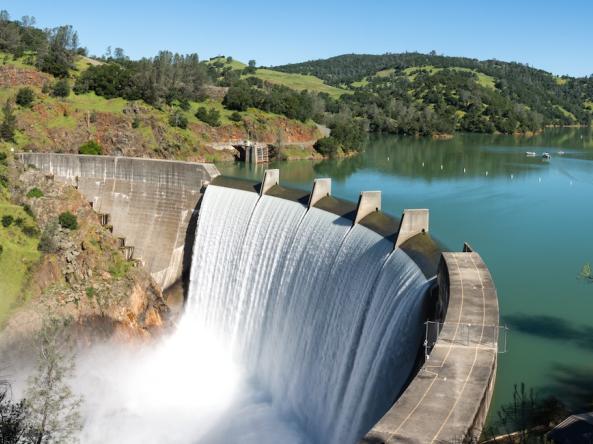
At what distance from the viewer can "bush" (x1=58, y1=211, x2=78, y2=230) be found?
95.1ft

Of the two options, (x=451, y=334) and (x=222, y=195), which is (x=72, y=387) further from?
(x=451, y=334)

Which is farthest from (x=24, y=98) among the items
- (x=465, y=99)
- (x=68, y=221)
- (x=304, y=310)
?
(x=465, y=99)

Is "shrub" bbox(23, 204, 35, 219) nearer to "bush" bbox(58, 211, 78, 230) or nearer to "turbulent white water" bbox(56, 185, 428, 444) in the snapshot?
"bush" bbox(58, 211, 78, 230)

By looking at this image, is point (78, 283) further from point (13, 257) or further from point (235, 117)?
point (235, 117)

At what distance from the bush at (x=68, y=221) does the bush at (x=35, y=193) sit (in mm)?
2228

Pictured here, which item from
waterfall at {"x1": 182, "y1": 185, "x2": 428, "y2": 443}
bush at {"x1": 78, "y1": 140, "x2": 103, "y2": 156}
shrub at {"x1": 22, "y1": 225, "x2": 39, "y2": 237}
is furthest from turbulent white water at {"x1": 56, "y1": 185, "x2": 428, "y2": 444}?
bush at {"x1": 78, "y1": 140, "x2": 103, "y2": 156}

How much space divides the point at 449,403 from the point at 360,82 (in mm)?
153131

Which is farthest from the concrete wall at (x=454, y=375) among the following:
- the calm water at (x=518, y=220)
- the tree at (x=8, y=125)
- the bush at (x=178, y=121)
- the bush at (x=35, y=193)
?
the bush at (x=178, y=121)

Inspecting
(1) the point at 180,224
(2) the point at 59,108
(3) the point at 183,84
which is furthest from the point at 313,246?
(3) the point at 183,84

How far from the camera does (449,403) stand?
1002 centimetres

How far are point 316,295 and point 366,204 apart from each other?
11.7 ft

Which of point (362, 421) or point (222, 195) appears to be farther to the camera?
point (222, 195)

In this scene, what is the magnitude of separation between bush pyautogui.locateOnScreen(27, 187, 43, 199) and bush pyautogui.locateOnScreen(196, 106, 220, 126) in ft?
98.7

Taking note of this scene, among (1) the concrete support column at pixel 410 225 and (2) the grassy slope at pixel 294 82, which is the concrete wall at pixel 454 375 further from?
(2) the grassy slope at pixel 294 82
